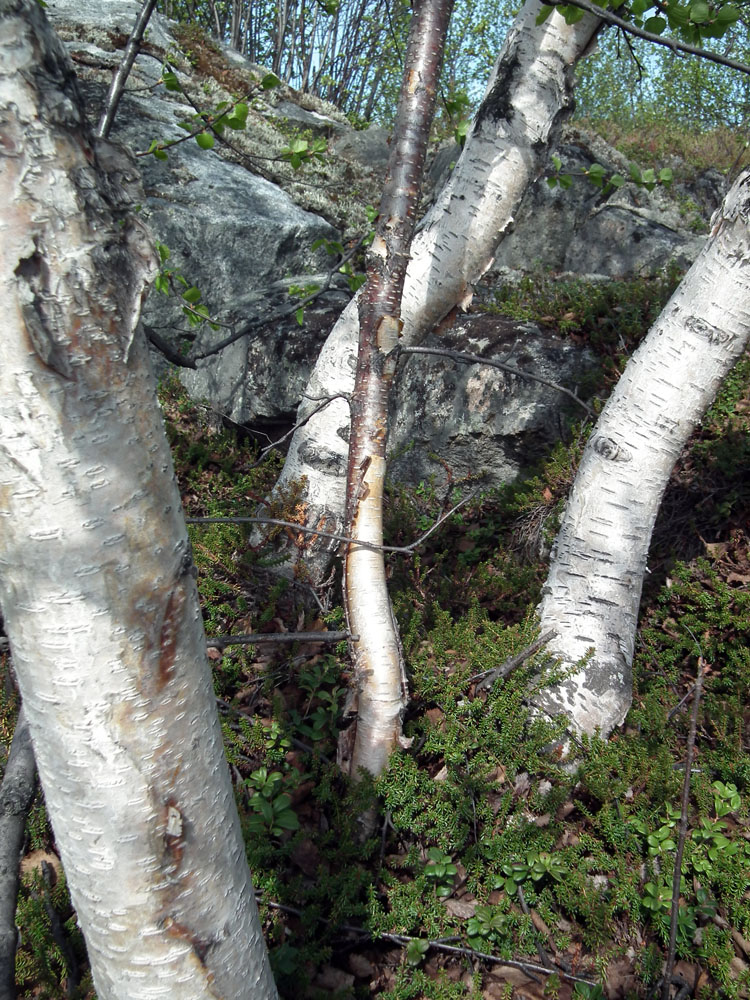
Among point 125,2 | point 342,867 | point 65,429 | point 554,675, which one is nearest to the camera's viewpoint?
point 65,429

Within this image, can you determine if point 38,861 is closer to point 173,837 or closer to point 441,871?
point 441,871

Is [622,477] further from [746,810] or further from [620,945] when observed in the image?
[620,945]

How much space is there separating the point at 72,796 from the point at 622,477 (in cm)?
236

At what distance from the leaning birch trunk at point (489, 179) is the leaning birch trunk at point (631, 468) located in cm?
97

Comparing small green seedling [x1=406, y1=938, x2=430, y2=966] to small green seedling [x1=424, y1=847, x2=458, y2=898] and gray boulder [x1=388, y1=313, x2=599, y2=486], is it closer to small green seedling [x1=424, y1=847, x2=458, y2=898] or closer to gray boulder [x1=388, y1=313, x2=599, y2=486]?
small green seedling [x1=424, y1=847, x2=458, y2=898]

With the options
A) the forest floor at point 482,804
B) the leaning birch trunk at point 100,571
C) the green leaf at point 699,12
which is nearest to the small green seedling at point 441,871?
the forest floor at point 482,804

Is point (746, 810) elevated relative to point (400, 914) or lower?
elevated

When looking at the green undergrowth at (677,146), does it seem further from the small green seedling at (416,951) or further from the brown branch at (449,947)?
the small green seedling at (416,951)

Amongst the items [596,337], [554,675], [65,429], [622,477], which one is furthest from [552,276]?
[65,429]

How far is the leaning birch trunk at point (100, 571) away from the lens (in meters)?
0.84

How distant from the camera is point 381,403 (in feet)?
8.21

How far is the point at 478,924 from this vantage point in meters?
2.12

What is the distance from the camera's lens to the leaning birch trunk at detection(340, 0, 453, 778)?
7.97 feet

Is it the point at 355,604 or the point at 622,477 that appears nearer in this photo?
the point at 355,604
